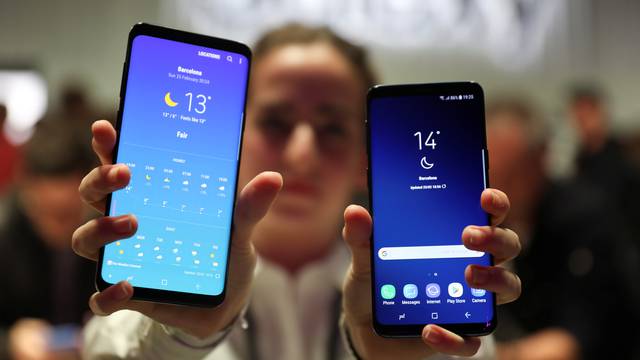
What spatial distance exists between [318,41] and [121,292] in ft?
1.64

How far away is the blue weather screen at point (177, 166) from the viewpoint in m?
0.55

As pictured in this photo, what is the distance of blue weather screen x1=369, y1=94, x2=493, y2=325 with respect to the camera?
56cm

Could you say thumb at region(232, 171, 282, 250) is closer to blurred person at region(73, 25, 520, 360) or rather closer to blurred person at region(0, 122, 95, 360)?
blurred person at region(73, 25, 520, 360)

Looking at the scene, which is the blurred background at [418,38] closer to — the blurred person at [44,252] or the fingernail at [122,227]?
the blurred person at [44,252]

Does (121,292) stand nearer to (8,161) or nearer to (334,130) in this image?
(334,130)

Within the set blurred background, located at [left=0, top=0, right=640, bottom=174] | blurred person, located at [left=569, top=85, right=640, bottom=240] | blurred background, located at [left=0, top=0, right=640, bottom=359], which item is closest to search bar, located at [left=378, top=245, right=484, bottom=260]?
blurred background, located at [left=0, top=0, right=640, bottom=359]

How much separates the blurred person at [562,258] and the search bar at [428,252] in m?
0.83

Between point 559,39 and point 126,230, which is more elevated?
point 559,39

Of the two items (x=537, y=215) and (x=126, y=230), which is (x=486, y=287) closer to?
(x=126, y=230)

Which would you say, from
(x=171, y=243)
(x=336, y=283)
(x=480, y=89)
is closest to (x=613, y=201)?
(x=336, y=283)

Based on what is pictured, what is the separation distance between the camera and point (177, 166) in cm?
57

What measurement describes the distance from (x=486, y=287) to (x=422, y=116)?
0.53 ft

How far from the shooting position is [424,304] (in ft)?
1.82

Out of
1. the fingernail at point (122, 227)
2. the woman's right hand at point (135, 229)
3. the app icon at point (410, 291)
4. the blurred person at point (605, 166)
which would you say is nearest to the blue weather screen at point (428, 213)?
the app icon at point (410, 291)
